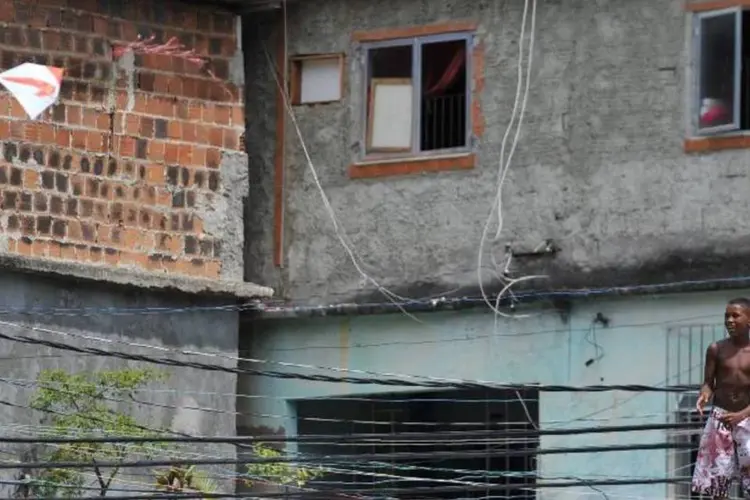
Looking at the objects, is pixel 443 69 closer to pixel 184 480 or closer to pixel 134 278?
pixel 134 278

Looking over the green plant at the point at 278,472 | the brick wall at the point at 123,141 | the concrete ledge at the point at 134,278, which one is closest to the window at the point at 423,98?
the brick wall at the point at 123,141

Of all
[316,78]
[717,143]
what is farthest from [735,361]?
[316,78]

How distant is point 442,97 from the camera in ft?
80.1

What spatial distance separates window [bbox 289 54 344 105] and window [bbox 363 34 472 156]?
17.3 inches

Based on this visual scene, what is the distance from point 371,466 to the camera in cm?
2306

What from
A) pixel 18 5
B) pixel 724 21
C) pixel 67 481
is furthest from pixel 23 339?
pixel 724 21

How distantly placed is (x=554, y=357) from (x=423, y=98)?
2.70 meters

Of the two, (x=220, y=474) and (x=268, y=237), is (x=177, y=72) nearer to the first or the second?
(x=268, y=237)

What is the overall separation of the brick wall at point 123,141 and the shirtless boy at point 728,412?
23.6 feet

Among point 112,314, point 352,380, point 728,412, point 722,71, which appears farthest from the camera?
point 112,314

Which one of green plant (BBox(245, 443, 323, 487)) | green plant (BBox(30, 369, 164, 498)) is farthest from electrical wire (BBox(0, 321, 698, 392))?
green plant (BBox(245, 443, 323, 487))

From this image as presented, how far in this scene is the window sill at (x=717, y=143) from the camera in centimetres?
2278

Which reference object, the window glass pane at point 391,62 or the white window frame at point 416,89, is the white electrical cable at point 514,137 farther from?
the window glass pane at point 391,62

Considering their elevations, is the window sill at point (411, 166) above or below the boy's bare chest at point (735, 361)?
above
